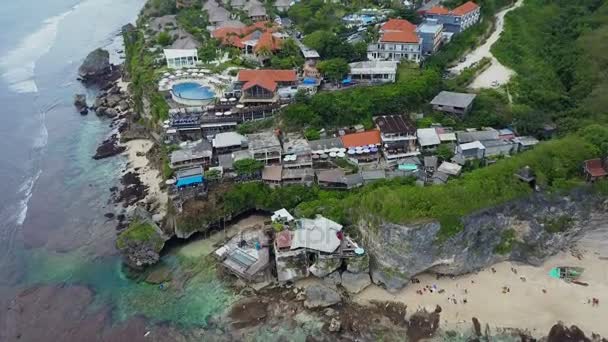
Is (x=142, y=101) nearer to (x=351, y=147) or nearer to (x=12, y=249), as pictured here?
(x=12, y=249)

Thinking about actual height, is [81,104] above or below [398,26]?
below

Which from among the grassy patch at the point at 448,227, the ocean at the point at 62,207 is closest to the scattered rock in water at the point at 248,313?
the ocean at the point at 62,207

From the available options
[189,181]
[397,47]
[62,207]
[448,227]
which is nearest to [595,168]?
[448,227]

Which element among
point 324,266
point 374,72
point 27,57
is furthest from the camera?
point 27,57

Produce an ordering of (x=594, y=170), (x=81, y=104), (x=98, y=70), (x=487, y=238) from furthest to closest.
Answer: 1. (x=98, y=70)
2. (x=81, y=104)
3. (x=594, y=170)
4. (x=487, y=238)

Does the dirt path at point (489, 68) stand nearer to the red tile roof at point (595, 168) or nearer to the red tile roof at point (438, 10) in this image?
the red tile roof at point (438, 10)

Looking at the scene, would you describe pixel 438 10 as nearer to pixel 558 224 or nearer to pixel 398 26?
pixel 398 26
